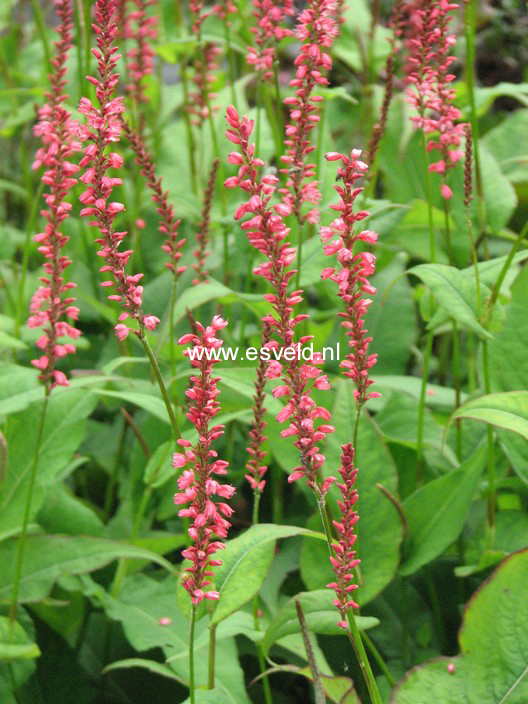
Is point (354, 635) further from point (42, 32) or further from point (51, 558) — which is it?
point (42, 32)

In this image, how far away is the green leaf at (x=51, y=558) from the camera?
1.85 meters

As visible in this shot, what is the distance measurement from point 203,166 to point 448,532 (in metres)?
1.60

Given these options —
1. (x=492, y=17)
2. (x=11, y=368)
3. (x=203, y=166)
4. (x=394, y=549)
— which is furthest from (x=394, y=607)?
(x=492, y=17)

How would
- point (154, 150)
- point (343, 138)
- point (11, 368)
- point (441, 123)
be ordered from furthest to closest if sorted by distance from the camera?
point (343, 138), point (154, 150), point (11, 368), point (441, 123)

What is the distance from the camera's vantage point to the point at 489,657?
1568 millimetres

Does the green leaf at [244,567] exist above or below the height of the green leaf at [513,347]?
below

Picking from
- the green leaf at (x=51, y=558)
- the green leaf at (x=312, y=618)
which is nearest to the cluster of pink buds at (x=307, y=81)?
the green leaf at (x=312, y=618)

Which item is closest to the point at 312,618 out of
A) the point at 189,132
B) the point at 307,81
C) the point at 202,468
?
the point at 202,468

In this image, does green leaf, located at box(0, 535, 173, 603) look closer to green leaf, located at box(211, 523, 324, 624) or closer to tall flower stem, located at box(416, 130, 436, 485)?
green leaf, located at box(211, 523, 324, 624)

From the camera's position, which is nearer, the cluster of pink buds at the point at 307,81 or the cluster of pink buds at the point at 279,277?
the cluster of pink buds at the point at 279,277

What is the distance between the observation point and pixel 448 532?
185cm

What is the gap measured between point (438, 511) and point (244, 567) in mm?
564

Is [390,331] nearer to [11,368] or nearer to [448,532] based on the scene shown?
[448,532]

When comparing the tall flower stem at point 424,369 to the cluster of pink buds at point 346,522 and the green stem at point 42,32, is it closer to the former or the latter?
the cluster of pink buds at point 346,522
